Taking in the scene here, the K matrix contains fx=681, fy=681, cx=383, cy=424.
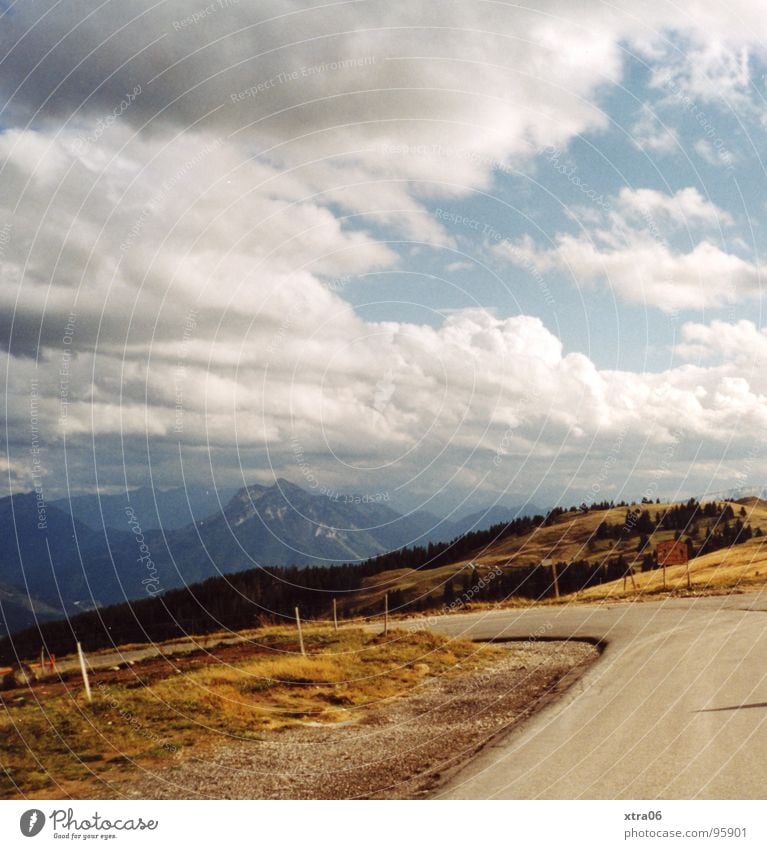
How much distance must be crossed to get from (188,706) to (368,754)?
7.95m

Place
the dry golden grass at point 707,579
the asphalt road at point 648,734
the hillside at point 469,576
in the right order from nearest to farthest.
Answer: the asphalt road at point 648,734 < the dry golden grass at point 707,579 < the hillside at point 469,576

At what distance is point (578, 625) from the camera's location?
127 ft

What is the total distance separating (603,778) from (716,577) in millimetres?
51885

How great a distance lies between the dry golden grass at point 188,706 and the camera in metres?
17.8

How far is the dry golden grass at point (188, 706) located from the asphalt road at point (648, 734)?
256 inches

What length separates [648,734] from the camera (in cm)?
1634

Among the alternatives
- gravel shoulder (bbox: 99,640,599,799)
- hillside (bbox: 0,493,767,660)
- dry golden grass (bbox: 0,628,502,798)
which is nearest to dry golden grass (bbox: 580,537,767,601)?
hillside (bbox: 0,493,767,660)

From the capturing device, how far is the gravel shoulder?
15.5 meters

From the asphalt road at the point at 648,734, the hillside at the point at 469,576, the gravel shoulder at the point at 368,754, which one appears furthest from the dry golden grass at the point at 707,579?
the gravel shoulder at the point at 368,754

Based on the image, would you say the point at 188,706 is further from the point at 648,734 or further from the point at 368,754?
the point at 648,734

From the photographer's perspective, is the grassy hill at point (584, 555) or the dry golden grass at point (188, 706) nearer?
the dry golden grass at point (188, 706)

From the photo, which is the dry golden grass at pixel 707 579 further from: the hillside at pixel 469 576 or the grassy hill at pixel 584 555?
the hillside at pixel 469 576

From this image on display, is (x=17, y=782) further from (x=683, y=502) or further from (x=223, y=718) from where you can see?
(x=683, y=502)
